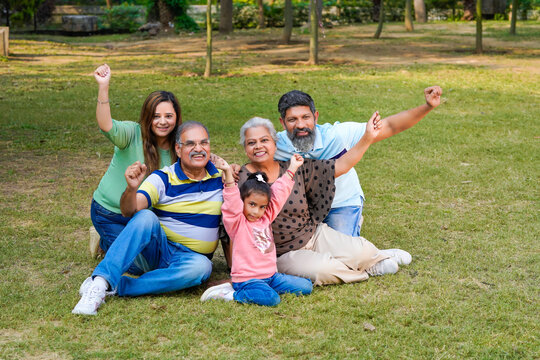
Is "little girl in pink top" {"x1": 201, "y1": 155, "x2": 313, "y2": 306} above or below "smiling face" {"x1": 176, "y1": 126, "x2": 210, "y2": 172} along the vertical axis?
below

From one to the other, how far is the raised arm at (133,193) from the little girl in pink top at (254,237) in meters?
0.44

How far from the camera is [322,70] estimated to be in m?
15.1

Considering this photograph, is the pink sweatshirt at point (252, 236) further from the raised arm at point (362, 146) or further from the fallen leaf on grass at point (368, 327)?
the fallen leaf on grass at point (368, 327)

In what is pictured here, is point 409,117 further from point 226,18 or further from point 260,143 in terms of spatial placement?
point 226,18

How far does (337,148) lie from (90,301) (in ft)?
6.28

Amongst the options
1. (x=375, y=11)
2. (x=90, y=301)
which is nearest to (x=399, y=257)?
(x=90, y=301)

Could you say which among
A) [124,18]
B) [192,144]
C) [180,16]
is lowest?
[192,144]

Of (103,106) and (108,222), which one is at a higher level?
(103,106)

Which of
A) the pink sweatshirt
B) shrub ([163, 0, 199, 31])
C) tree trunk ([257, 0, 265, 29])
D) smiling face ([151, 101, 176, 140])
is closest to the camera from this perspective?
the pink sweatshirt

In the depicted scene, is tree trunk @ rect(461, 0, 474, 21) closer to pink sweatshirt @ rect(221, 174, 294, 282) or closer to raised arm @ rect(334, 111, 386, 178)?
raised arm @ rect(334, 111, 386, 178)

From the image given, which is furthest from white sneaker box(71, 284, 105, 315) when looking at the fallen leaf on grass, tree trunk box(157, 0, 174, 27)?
tree trunk box(157, 0, 174, 27)

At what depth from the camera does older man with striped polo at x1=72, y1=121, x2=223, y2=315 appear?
3924 millimetres

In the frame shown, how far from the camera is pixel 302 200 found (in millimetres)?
4301

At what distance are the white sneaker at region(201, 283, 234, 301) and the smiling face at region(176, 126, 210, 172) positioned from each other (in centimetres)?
73
